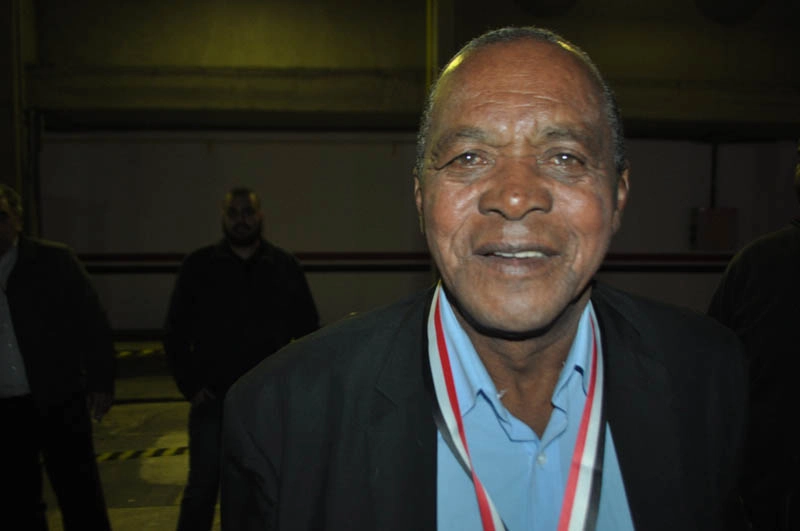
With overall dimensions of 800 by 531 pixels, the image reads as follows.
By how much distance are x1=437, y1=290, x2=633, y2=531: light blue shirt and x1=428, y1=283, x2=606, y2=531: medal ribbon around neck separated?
3 cm

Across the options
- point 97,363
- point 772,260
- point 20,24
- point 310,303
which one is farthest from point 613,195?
point 20,24

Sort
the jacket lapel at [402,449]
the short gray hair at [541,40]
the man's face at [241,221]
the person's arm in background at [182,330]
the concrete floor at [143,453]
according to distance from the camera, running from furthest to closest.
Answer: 1. the concrete floor at [143,453]
2. the man's face at [241,221]
3. the person's arm in background at [182,330]
4. the short gray hair at [541,40]
5. the jacket lapel at [402,449]

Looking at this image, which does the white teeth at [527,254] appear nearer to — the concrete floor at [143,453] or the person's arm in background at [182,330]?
the person's arm in background at [182,330]

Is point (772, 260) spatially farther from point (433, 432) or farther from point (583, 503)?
point (433, 432)

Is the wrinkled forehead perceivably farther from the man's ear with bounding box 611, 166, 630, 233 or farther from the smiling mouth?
the smiling mouth

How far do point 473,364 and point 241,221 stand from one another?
8.65 ft

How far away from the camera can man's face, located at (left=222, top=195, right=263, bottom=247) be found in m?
3.62

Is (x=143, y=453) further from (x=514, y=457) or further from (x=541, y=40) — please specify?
(x=541, y=40)

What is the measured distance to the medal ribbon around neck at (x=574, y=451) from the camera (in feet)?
3.75

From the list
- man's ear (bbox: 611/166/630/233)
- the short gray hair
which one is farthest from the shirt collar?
the short gray hair

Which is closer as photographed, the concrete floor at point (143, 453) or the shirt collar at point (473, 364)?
the shirt collar at point (473, 364)

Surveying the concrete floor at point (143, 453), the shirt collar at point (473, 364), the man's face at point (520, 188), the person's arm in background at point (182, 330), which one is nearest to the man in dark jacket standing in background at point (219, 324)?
the person's arm in background at point (182, 330)

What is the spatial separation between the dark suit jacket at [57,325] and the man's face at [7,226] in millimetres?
50

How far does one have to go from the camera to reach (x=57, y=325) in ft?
10.8
